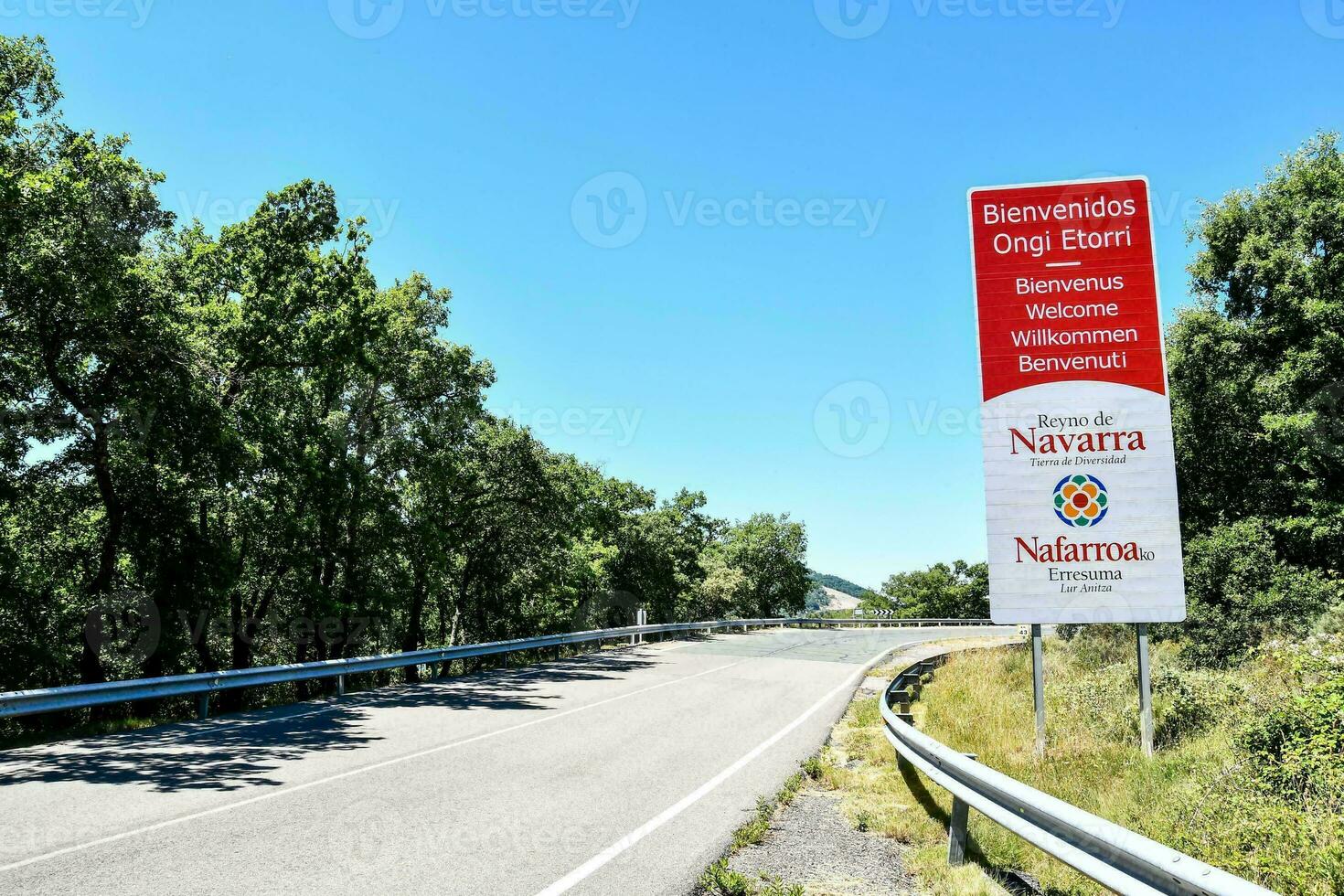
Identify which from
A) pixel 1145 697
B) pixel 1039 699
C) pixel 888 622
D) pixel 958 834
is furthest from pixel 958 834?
pixel 888 622

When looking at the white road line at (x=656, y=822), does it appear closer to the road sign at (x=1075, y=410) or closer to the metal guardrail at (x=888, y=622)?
the road sign at (x=1075, y=410)

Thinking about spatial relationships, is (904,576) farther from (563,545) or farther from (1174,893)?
(1174,893)

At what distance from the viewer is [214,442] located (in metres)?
16.2

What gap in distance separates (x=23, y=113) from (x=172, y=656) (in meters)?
13.4

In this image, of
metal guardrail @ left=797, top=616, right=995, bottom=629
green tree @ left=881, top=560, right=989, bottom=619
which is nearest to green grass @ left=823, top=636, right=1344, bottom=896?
metal guardrail @ left=797, top=616, right=995, bottom=629

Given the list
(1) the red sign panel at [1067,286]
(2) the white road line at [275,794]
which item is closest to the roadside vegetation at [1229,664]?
(1) the red sign panel at [1067,286]

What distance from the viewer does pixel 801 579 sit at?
8619cm

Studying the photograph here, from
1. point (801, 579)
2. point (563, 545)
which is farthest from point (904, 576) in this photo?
point (563, 545)

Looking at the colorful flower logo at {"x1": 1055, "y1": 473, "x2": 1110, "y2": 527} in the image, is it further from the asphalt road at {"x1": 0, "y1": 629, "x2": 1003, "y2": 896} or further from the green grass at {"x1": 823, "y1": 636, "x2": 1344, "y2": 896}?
the asphalt road at {"x1": 0, "y1": 629, "x2": 1003, "y2": 896}

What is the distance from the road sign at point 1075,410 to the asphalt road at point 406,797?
4040 mm

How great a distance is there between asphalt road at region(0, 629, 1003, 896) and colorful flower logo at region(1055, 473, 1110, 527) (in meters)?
4.57

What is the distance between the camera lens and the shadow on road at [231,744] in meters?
8.14

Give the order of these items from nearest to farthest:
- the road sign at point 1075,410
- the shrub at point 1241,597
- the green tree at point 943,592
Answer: the road sign at point 1075,410 < the shrub at point 1241,597 < the green tree at point 943,592

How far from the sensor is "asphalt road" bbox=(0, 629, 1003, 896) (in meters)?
5.27
